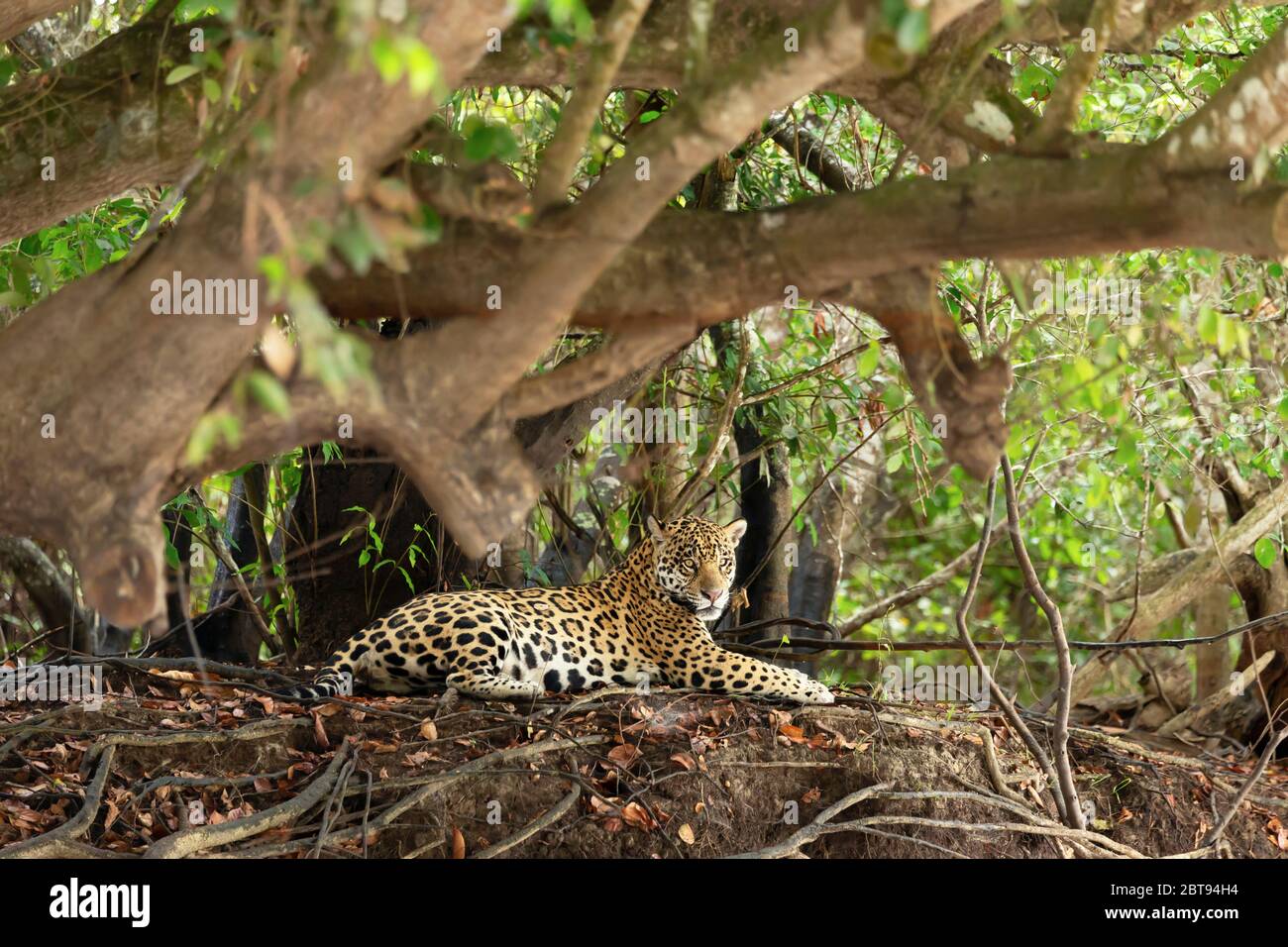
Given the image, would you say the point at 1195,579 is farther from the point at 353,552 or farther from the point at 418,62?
the point at 418,62

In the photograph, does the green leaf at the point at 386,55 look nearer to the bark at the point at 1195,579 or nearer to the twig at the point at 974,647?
the twig at the point at 974,647

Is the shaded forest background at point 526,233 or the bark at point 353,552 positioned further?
the bark at point 353,552

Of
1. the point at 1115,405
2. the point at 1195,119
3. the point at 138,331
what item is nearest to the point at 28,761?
the point at 138,331

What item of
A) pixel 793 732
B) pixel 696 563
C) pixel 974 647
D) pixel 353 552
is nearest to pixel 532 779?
pixel 793 732

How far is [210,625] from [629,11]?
6.20m

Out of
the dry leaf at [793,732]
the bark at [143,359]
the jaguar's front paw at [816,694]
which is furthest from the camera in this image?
the jaguar's front paw at [816,694]

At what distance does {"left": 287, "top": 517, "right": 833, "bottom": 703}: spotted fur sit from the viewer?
21.8ft

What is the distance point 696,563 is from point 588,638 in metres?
0.71

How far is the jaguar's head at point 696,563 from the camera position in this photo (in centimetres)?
750

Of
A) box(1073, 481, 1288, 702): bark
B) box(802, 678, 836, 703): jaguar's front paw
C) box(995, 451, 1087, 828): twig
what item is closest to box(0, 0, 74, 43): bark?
box(995, 451, 1087, 828): twig

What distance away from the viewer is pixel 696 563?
7531 millimetres

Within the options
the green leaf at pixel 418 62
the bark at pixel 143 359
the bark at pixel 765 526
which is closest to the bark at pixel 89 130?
the bark at pixel 143 359

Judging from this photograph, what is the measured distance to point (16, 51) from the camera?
6.66 m

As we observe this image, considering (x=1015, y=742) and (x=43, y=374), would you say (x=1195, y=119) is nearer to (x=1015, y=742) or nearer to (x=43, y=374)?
(x=43, y=374)
